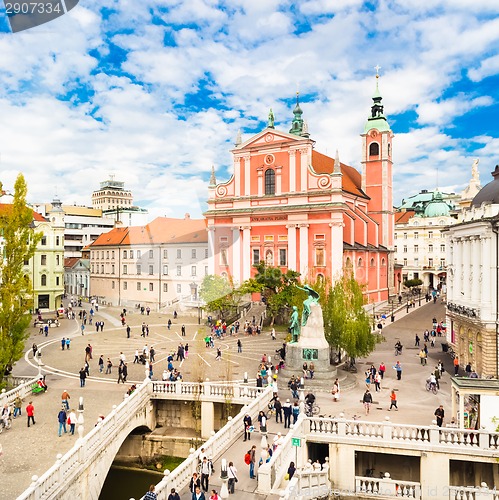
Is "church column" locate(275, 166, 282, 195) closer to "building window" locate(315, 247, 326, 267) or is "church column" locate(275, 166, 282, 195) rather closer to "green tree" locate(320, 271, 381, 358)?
"building window" locate(315, 247, 326, 267)

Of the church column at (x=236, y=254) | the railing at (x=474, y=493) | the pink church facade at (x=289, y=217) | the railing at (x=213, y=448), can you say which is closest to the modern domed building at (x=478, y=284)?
the railing at (x=474, y=493)

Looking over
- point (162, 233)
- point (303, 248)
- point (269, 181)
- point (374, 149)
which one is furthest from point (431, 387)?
point (162, 233)

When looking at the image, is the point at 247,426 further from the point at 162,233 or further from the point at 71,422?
the point at 162,233

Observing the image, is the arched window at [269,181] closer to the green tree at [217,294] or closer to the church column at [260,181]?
the church column at [260,181]

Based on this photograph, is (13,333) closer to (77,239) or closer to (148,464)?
(148,464)

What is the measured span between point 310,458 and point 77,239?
285ft

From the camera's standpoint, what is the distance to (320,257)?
55219 millimetres

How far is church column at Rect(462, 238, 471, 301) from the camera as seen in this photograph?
3289 centimetres

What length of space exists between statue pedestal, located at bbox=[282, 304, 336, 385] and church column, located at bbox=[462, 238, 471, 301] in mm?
11000

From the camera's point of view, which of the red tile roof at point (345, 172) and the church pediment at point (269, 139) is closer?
the church pediment at point (269, 139)

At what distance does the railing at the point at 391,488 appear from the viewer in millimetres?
19094

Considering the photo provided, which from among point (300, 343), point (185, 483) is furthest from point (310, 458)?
Result: point (300, 343)

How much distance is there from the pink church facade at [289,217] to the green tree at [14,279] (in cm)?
3415

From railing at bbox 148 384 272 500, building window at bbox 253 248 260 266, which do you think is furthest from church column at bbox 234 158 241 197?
railing at bbox 148 384 272 500
